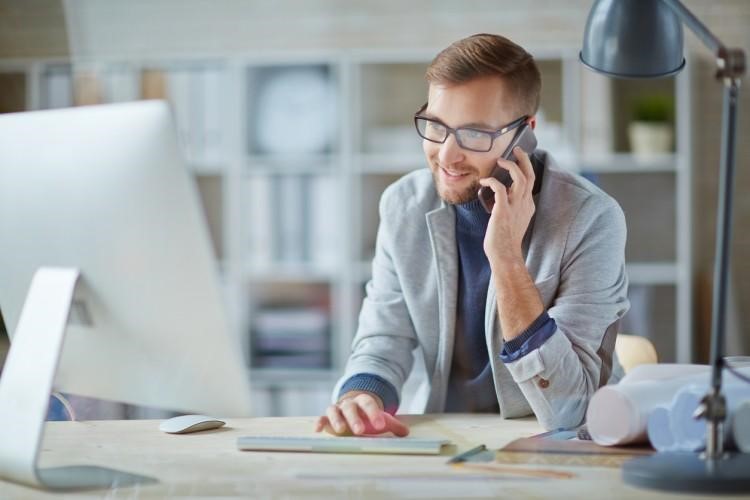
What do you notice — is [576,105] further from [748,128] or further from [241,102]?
[241,102]

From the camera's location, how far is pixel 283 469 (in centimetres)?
111

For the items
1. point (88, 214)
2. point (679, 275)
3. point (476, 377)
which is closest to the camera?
point (88, 214)

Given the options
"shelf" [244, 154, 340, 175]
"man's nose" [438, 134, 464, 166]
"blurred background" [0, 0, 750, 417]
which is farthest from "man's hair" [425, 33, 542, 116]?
"shelf" [244, 154, 340, 175]

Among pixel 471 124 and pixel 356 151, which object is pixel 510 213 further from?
pixel 356 151

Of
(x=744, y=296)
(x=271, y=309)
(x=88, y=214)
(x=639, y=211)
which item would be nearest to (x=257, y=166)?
(x=271, y=309)

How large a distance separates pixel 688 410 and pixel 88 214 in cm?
69

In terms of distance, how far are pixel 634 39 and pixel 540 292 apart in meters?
0.43

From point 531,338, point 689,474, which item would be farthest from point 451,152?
point 689,474

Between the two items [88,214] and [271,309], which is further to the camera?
[271,309]

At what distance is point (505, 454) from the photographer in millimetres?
1169

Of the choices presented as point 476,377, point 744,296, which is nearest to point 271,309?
point 744,296

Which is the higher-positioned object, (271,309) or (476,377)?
(476,377)

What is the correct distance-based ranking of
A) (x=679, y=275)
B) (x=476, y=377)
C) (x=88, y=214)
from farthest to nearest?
(x=679, y=275)
(x=476, y=377)
(x=88, y=214)

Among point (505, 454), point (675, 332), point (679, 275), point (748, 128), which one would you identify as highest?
point (748, 128)
